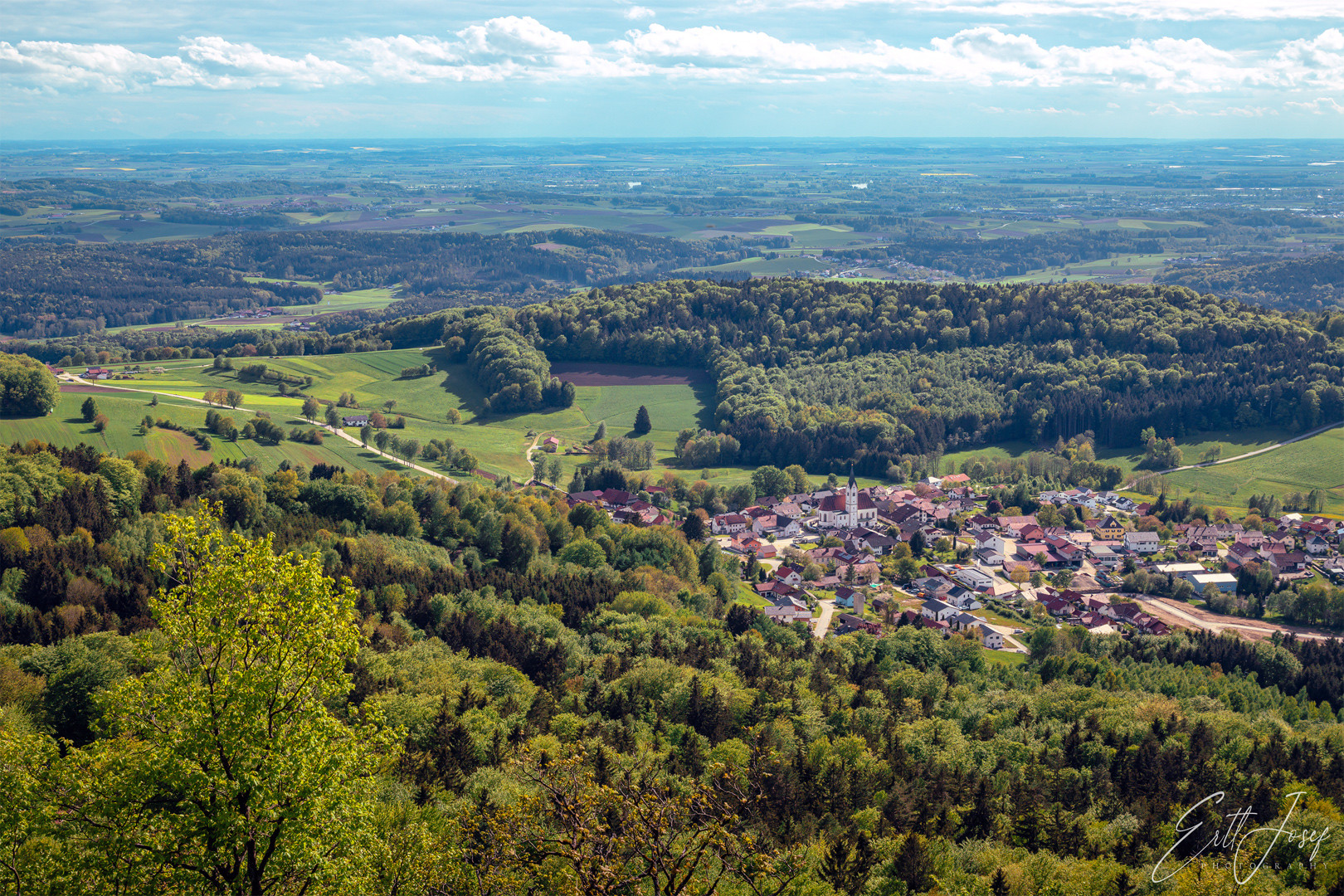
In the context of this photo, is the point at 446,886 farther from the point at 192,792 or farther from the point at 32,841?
the point at 32,841

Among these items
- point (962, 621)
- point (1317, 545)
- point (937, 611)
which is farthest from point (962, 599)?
point (1317, 545)

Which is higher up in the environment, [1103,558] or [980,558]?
[1103,558]

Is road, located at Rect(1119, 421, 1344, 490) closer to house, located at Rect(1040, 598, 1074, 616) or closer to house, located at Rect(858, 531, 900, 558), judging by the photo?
house, located at Rect(858, 531, 900, 558)

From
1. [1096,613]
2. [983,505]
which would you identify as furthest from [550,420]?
[1096,613]

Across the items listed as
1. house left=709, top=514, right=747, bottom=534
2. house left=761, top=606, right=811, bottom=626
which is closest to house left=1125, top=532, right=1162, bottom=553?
house left=709, top=514, right=747, bottom=534

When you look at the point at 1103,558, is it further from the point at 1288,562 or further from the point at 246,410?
the point at 246,410

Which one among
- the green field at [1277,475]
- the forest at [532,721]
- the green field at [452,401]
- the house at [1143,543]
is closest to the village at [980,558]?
the house at [1143,543]
